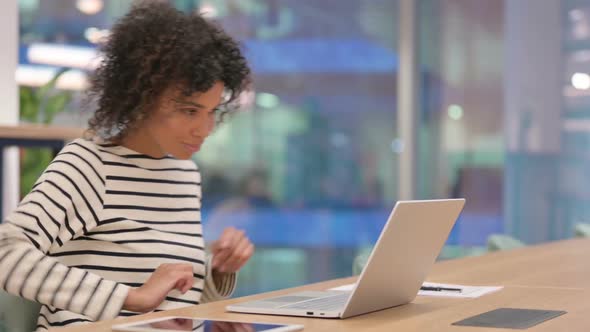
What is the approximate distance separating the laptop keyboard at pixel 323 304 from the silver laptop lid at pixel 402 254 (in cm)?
5

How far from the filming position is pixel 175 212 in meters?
2.07

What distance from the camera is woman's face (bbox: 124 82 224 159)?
1938 mm

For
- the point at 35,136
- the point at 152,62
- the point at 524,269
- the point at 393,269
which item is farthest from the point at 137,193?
the point at 35,136

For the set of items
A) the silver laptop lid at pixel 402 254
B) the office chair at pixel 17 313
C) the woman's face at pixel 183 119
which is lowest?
the office chair at pixel 17 313

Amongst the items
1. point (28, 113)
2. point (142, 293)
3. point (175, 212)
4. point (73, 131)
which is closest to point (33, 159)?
point (28, 113)

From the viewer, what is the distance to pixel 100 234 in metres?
1.89

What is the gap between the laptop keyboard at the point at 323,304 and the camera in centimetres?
153

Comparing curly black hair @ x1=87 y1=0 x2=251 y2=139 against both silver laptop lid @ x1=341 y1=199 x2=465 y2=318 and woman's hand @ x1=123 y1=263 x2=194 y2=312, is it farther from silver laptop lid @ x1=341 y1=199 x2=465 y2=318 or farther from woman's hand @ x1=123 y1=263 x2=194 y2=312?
silver laptop lid @ x1=341 y1=199 x2=465 y2=318

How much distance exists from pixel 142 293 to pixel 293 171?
15.9ft

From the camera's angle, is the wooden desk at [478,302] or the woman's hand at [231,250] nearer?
the wooden desk at [478,302]

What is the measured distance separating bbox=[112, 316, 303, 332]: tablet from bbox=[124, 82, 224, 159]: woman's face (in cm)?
56

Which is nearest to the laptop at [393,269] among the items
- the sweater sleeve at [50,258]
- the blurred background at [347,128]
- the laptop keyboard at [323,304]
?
the laptop keyboard at [323,304]

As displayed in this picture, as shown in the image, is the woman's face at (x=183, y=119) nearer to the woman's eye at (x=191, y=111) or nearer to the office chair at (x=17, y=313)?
the woman's eye at (x=191, y=111)

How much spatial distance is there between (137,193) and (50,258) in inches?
13.2
